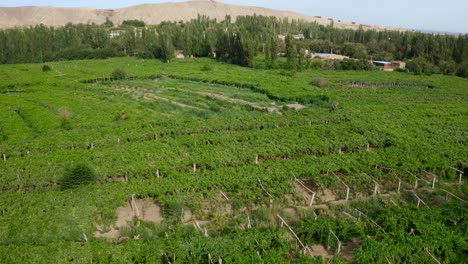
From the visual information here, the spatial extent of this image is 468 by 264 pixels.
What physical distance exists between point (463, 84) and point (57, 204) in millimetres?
61784

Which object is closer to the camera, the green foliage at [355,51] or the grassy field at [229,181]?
the grassy field at [229,181]

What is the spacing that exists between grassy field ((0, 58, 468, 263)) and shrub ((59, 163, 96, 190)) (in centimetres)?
52

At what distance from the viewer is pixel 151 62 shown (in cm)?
7619

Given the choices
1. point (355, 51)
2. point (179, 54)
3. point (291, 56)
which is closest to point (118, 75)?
point (291, 56)

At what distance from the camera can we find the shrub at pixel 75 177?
62.9ft

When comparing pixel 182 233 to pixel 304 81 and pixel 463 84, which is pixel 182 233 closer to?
pixel 304 81

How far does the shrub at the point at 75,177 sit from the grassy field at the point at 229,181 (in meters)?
0.52

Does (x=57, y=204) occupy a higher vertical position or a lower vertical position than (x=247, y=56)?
lower

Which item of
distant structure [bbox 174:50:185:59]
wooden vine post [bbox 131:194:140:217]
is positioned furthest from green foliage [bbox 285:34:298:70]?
wooden vine post [bbox 131:194:140:217]

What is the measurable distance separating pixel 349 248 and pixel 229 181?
7.35 metres

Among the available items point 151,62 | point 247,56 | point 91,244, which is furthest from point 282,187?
point 151,62

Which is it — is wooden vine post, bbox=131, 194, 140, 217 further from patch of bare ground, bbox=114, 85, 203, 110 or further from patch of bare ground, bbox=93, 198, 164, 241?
patch of bare ground, bbox=114, 85, 203, 110

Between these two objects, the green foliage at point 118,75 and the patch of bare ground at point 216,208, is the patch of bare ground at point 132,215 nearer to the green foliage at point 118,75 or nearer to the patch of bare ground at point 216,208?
the patch of bare ground at point 216,208

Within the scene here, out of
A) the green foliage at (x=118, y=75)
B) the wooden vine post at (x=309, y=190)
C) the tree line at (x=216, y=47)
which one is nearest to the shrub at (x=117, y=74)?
the green foliage at (x=118, y=75)
